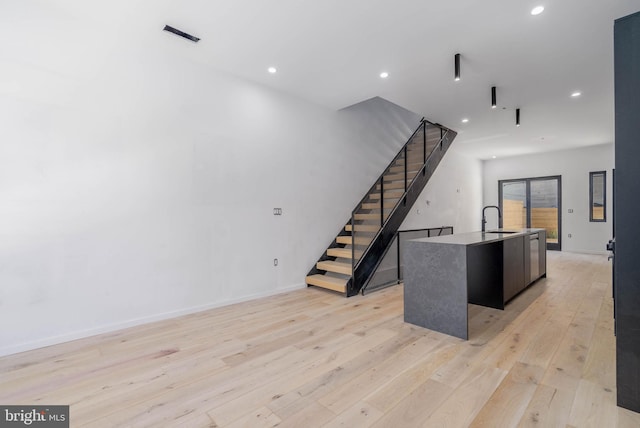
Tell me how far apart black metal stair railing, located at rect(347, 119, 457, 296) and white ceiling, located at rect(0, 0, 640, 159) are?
181 cm

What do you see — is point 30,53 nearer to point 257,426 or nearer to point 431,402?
point 257,426

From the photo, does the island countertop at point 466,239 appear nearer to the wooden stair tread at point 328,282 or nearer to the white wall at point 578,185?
the wooden stair tread at point 328,282

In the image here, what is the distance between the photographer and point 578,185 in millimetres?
8648

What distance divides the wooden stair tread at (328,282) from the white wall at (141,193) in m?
0.18

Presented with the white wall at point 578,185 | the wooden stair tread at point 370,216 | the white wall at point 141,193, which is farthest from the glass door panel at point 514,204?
the white wall at point 141,193

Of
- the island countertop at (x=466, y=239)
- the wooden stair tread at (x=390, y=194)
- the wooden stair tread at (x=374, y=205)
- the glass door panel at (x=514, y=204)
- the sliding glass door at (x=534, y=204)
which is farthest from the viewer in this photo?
the glass door panel at (x=514, y=204)

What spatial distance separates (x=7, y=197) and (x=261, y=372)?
262 cm

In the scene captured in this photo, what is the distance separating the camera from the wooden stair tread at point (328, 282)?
4.35 m

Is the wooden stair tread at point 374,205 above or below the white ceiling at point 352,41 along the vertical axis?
below

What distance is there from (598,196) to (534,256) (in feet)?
18.5

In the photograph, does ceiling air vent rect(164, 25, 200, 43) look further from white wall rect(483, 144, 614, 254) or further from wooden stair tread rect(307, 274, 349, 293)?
white wall rect(483, 144, 614, 254)

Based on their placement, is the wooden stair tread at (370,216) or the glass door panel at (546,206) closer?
the wooden stair tread at (370,216)

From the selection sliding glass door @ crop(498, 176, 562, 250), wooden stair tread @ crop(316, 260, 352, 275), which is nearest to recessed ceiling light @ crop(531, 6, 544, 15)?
wooden stair tread @ crop(316, 260, 352, 275)

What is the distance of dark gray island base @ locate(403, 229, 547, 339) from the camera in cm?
283
